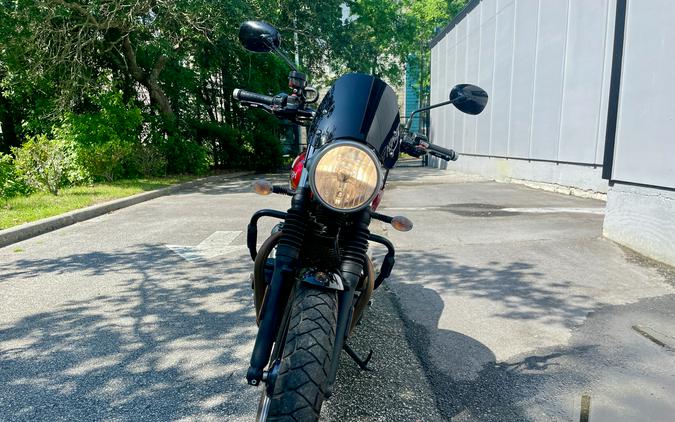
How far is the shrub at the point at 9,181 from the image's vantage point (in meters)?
8.56

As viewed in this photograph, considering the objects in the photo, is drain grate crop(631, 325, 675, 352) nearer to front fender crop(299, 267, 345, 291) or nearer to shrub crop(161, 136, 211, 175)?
front fender crop(299, 267, 345, 291)

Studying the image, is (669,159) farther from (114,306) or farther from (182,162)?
(182,162)

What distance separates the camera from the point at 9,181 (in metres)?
9.20

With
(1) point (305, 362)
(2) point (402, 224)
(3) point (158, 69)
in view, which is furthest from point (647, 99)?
(3) point (158, 69)

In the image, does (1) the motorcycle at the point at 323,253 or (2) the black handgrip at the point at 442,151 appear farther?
(2) the black handgrip at the point at 442,151

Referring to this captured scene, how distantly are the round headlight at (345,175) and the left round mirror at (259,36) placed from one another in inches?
52.4

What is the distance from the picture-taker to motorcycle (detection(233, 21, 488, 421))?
62.1 inches

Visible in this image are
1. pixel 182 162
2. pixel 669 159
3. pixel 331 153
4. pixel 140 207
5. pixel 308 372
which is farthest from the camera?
pixel 182 162

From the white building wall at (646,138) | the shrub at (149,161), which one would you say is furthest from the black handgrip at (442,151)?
the shrub at (149,161)

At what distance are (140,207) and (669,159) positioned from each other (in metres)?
9.12

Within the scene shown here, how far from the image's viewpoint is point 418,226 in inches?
285

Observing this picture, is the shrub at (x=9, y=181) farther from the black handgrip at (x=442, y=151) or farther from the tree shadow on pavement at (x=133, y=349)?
the black handgrip at (x=442, y=151)

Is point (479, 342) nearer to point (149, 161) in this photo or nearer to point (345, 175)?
point (345, 175)

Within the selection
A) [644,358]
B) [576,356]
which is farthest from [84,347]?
[644,358]
